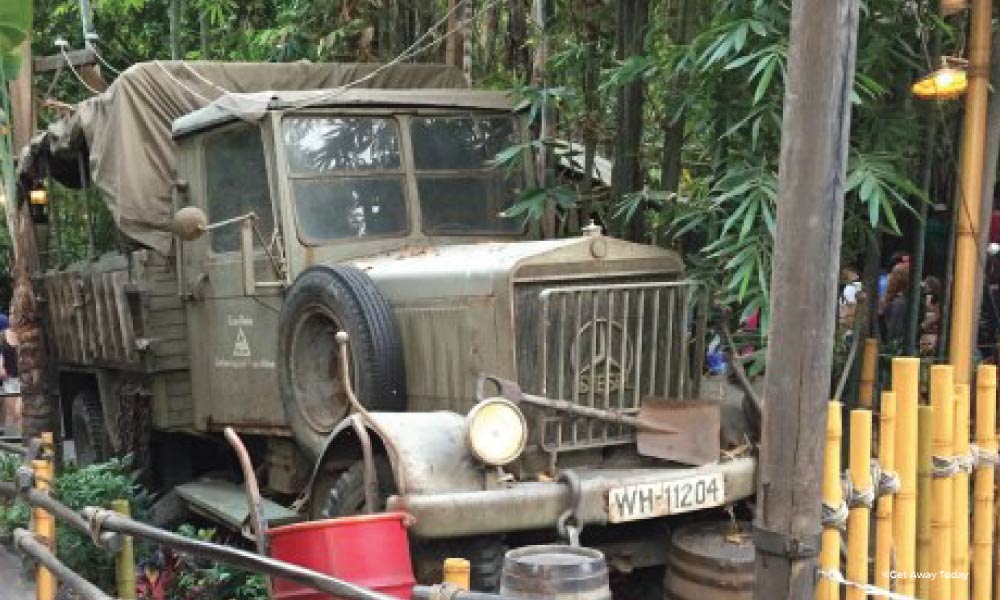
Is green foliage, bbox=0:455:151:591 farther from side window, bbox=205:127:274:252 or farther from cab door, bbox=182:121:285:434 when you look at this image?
side window, bbox=205:127:274:252

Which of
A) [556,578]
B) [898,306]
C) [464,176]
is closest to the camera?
[556,578]

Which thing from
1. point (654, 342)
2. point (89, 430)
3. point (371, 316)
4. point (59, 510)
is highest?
point (371, 316)

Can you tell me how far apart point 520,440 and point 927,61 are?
2.60m

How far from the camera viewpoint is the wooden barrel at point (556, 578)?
2.90m

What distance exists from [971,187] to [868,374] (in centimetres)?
101

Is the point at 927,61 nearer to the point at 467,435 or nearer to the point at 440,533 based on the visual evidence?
the point at 467,435

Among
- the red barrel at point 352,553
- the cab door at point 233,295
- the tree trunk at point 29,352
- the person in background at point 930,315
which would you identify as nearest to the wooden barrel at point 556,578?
the red barrel at point 352,553

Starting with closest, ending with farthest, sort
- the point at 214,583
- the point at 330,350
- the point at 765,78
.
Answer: the point at 765,78, the point at 330,350, the point at 214,583

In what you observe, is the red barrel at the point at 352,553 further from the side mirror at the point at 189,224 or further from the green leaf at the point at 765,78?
the green leaf at the point at 765,78

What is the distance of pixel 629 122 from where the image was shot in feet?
21.3

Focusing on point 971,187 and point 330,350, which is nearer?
point 971,187

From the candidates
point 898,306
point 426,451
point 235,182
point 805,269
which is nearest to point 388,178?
point 235,182

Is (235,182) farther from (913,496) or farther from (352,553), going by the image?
(913,496)

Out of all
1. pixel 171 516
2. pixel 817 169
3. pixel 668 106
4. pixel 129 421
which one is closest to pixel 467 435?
pixel 817 169
